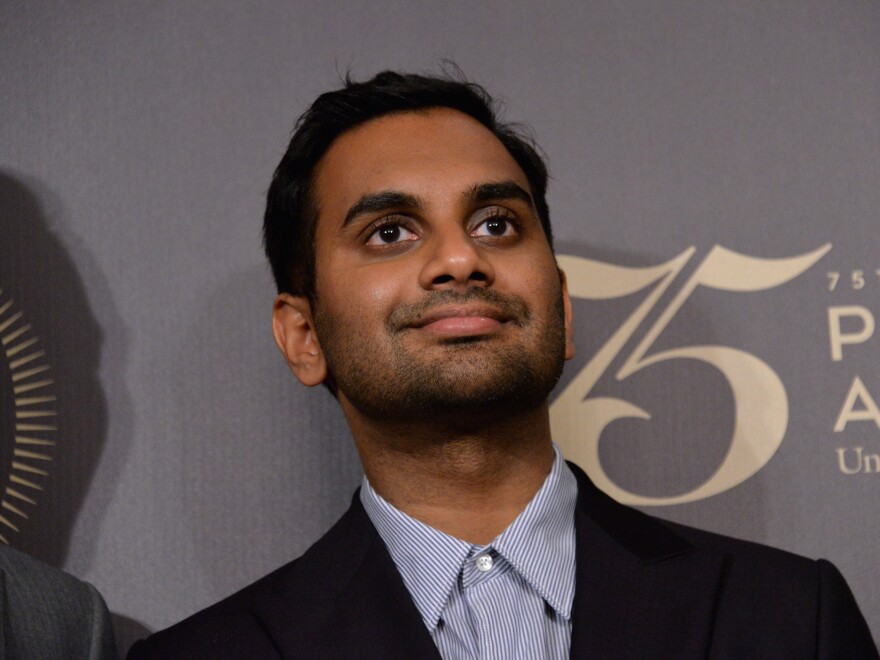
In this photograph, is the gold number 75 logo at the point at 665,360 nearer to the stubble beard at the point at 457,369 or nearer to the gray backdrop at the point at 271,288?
the gray backdrop at the point at 271,288

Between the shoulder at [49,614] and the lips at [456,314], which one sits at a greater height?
the lips at [456,314]

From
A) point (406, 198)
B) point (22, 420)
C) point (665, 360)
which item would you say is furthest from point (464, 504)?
point (22, 420)

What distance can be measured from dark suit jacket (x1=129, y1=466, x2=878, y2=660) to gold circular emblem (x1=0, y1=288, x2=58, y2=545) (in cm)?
47

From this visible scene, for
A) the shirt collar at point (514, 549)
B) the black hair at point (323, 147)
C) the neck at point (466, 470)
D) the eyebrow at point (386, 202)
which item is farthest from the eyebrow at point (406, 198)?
the shirt collar at point (514, 549)

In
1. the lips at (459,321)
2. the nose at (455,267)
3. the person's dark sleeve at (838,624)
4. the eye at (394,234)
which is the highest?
the eye at (394,234)

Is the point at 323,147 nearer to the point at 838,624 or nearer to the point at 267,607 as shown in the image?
the point at 267,607

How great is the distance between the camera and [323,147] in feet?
5.24

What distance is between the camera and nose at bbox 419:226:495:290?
1333mm

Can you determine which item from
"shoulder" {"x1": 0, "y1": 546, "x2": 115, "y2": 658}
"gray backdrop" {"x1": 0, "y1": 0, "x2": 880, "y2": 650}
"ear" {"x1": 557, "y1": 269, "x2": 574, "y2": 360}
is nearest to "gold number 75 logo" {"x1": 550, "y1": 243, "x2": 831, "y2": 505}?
"gray backdrop" {"x1": 0, "y1": 0, "x2": 880, "y2": 650}

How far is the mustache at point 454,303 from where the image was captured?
4.37 ft

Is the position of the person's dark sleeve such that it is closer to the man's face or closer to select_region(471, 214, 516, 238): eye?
the man's face

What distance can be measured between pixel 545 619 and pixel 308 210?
27.3 inches

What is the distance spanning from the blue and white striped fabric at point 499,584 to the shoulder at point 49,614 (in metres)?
0.47

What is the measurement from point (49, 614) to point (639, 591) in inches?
32.0
